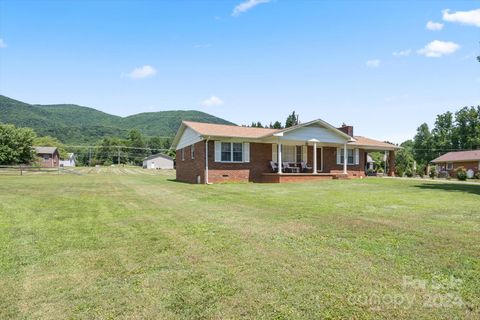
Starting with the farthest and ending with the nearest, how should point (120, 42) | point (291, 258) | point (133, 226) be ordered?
point (120, 42), point (133, 226), point (291, 258)

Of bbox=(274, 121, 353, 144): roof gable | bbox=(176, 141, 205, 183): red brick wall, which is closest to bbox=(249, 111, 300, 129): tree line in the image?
bbox=(274, 121, 353, 144): roof gable

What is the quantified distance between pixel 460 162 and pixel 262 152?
42.4 meters

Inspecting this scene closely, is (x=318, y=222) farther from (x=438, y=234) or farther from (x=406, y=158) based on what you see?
(x=406, y=158)

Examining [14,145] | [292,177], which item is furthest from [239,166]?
[14,145]

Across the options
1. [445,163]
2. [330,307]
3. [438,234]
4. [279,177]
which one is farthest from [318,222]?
[445,163]

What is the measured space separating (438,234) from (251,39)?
1562 cm

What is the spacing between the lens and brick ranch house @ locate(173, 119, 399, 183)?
20.1 m

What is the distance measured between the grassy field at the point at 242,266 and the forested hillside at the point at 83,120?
114 m

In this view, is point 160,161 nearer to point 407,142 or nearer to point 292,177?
point 292,177

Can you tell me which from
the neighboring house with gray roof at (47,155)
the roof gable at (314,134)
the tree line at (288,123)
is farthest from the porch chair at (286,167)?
the neighboring house with gray roof at (47,155)

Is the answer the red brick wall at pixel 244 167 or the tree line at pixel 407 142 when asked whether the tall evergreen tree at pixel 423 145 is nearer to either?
the tree line at pixel 407 142

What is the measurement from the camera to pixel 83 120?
139m

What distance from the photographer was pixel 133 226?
650 centimetres

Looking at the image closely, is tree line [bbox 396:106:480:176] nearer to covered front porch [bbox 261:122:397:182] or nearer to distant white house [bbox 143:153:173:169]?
covered front porch [bbox 261:122:397:182]
